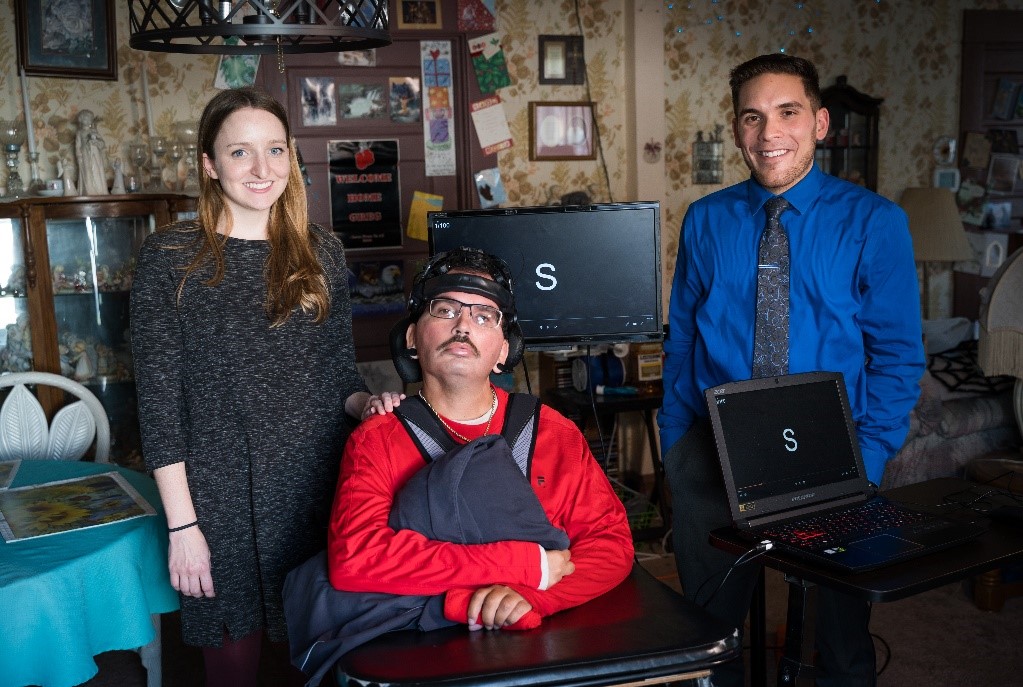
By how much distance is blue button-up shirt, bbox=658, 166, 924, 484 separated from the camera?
2039mm

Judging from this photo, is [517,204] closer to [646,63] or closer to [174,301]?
[646,63]

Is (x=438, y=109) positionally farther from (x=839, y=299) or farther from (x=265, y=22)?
(x=265, y=22)

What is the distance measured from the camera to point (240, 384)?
1939 mm

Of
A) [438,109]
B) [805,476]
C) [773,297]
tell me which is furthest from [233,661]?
[438,109]

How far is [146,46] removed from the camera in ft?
5.97

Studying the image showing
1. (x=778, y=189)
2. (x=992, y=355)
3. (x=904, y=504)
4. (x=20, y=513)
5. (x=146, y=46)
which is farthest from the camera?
(x=992, y=355)

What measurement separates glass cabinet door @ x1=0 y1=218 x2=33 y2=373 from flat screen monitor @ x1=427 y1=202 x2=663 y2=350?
1610mm

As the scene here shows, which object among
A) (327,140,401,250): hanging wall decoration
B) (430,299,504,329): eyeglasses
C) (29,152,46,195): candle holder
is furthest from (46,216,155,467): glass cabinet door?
(430,299,504,329): eyeglasses

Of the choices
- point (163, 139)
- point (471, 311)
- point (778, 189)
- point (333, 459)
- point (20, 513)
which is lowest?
point (20, 513)

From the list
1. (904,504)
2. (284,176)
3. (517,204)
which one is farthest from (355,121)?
(904,504)

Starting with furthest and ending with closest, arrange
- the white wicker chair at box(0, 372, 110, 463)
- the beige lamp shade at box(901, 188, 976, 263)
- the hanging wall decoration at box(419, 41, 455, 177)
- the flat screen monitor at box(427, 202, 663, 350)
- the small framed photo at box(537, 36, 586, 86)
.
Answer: the beige lamp shade at box(901, 188, 976, 263), the small framed photo at box(537, 36, 586, 86), the hanging wall decoration at box(419, 41, 455, 177), the white wicker chair at box(0, 372, 110, 463), the flat screen monitor at box(427, 202, 663, 350)

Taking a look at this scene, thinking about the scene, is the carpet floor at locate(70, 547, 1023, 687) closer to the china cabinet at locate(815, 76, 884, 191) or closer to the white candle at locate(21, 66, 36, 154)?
the white candle at locate(21, 66, 36, 154)

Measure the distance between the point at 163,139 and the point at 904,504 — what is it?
10.1ft

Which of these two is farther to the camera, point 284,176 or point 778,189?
point 778,189
